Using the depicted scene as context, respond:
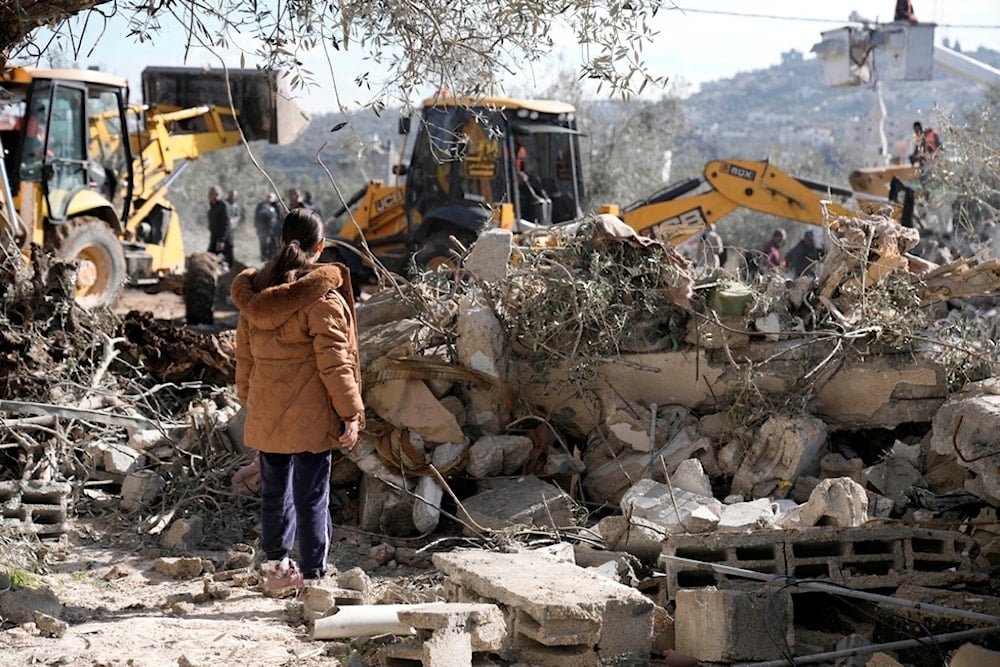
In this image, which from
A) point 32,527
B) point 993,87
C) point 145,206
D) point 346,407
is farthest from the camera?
point 993,87

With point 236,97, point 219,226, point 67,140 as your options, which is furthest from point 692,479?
point 219,226

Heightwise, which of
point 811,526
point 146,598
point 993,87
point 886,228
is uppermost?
point 993,87

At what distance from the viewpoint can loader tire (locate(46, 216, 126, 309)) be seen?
12086 millimetres

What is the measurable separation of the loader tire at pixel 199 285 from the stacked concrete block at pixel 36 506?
7256 millimetres

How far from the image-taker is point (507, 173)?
1276cm

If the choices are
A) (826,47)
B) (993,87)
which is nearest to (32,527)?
→ (826,47)

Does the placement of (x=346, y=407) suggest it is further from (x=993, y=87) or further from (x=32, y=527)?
(x=993, y=87)

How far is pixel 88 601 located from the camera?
545 centimetres

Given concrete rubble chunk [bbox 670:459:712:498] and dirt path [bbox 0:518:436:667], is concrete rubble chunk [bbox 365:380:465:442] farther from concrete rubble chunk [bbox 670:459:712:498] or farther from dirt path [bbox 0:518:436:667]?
concrete rubble chunk [bbox 670:459:712:498]

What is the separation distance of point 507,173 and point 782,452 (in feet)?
21.8

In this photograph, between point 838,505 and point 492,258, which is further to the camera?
point 492,258

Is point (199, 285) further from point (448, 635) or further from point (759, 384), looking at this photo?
point (448, 635)

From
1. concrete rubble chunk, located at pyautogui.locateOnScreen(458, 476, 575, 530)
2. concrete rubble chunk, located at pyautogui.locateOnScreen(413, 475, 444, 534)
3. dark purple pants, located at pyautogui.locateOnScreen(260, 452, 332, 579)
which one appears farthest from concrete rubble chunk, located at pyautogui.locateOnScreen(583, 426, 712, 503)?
dark purple pants, located at pyautogui.locateOnScreen(260, 452, 332, 579)

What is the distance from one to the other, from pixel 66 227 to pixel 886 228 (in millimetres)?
8144
